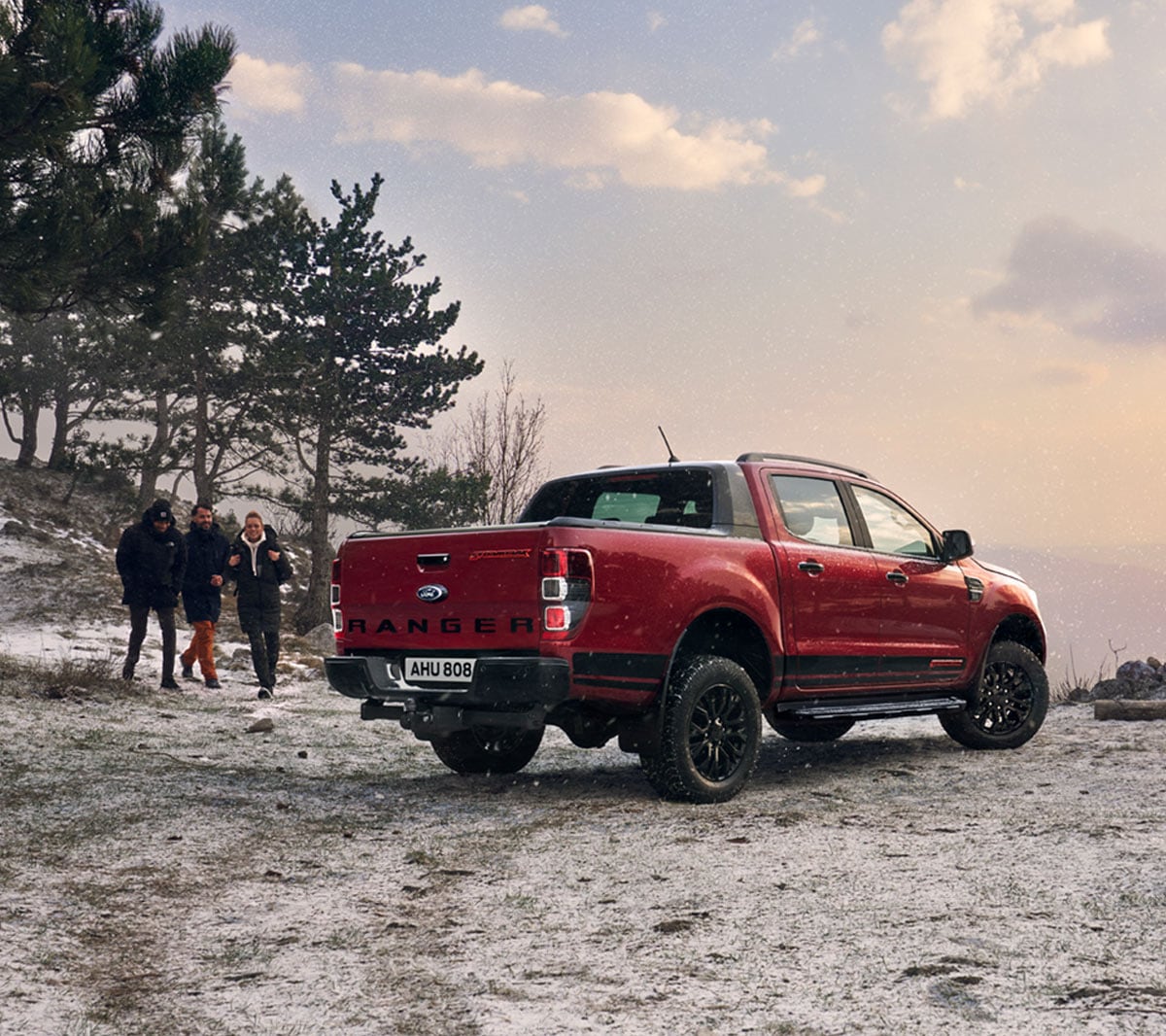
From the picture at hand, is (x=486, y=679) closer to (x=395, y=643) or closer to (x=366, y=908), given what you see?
(x=395, y=643)

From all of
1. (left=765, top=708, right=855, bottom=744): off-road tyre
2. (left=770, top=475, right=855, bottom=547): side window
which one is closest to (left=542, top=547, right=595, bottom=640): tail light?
(left=770, top=475, right=855, bottom=547): side window

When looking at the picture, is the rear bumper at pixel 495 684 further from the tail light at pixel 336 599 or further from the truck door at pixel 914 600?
the truck door at pixel 914 600

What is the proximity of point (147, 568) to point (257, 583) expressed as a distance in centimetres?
122

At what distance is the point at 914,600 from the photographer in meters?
8.11

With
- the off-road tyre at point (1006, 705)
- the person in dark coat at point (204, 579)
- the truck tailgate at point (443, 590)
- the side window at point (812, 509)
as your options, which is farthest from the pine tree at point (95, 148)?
the off-road tyre at point (1006, 705)

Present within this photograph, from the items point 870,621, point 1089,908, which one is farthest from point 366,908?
point 870,621

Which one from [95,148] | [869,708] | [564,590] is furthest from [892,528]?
[95,148]

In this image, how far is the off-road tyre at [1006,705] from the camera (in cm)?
892

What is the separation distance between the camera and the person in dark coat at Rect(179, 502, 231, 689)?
527 inches

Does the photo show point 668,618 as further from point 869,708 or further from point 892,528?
point 892,528

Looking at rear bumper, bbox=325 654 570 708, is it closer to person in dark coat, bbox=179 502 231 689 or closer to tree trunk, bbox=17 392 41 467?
person in dark coat, bbox=179 502 231 689

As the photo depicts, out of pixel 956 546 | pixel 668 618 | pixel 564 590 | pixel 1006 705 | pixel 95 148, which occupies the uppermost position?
pixel 95 148

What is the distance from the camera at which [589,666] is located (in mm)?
6152

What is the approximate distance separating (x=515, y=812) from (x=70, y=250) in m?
9.58
